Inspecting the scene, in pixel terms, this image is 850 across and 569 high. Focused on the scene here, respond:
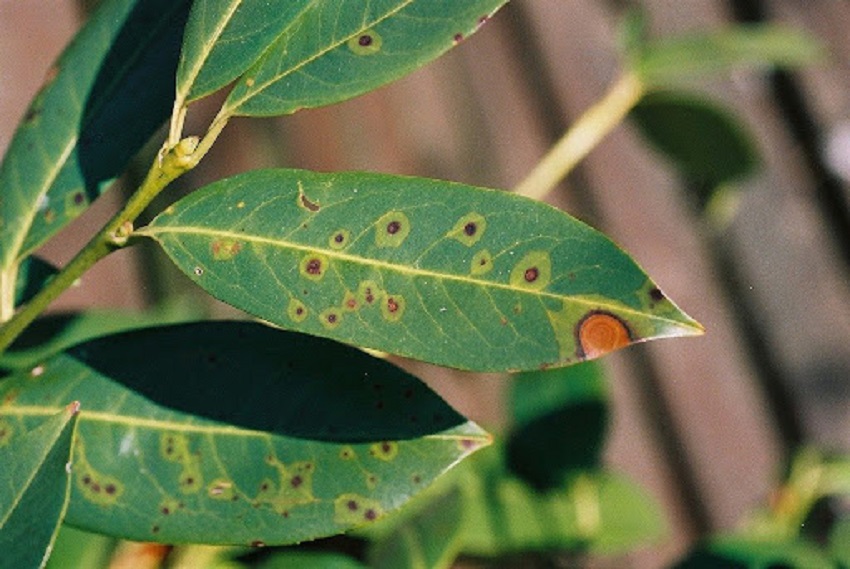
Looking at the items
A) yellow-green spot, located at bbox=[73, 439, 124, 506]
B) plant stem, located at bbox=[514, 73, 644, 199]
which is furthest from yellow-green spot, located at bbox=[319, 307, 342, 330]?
plant stem, located at bbox=[514, 73, 644, 199]

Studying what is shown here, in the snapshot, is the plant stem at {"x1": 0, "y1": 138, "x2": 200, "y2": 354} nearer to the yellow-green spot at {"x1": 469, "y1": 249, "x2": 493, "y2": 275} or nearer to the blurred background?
the yellow-green spot at {"x1": 469, "y1": 249, "x2": 493, "y2": 275}

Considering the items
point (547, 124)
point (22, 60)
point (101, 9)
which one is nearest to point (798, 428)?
point (547, 124)

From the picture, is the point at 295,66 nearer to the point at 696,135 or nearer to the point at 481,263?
the point at 481,263

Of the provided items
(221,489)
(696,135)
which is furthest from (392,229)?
(696,135)

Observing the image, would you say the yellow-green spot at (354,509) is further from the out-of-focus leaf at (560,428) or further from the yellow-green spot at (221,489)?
the out-of-focus leaf at (560,428)

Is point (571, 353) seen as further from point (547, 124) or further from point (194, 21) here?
point (547, 124)

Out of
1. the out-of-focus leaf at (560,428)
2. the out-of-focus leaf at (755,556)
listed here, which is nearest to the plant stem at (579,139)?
the out-of-focus leaf at (560,428)
